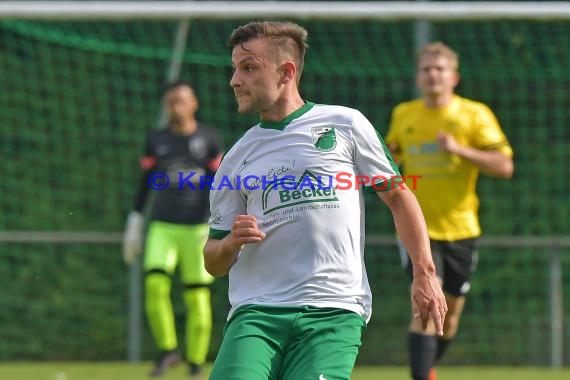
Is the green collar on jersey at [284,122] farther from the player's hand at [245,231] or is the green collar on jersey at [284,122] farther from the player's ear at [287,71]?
the player's hand at [245,231]

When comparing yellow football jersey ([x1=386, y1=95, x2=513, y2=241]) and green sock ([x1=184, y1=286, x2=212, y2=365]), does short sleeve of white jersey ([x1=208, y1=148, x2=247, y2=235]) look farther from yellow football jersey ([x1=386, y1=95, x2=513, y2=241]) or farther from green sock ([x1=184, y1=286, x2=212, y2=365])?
green sock ([x1=184, y1=286, x2=212, y2=365])

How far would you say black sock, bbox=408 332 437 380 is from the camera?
22.2 ft

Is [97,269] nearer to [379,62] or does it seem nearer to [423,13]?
[379,62]

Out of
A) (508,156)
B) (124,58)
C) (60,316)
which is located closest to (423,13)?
(508,156)

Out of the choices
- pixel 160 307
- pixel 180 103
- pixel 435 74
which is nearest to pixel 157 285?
pixel 160 307

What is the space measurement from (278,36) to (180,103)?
4711 mm

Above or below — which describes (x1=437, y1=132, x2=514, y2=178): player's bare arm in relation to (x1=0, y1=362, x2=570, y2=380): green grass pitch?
above

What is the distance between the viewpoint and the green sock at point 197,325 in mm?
8945

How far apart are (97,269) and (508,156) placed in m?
4.80

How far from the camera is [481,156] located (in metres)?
7.10

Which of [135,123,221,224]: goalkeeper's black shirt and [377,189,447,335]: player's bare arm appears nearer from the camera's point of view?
[377,189,447,335]: player's bare arm

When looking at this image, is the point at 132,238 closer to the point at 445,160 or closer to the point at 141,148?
the point at 141,148

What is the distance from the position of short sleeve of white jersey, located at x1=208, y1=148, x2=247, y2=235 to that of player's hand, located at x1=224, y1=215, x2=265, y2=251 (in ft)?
0.76

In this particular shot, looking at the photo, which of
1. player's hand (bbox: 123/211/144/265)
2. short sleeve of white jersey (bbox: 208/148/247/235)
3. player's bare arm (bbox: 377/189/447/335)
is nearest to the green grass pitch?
player's hand (bbox: 123/211/144/265)
